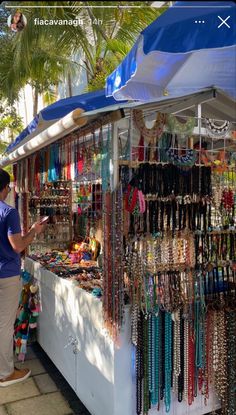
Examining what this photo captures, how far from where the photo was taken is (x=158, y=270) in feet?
7.95

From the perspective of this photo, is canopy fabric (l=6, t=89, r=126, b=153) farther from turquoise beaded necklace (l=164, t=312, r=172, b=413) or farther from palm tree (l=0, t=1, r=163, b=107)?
palm tree (l=0, t=1, r=163, b=107)

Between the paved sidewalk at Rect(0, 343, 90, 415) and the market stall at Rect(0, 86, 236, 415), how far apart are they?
0.19 metres

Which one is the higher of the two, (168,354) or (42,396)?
(168,354)

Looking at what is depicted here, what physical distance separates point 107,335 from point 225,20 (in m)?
1.98

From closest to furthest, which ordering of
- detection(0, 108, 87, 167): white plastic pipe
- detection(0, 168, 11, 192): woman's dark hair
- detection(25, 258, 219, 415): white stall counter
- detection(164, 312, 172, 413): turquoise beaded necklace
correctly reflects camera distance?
detection(0, 108, 87, 167): white plastic pipe
detection(25, 258, 219, 415): white stall counter
detection(164, 312, 172, 413): turquoise beaded necklace
detection(0, 168, 11, 192): woman's dark hair

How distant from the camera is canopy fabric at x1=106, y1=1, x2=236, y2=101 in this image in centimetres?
173

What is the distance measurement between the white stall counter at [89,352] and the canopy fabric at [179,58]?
55.7 inches

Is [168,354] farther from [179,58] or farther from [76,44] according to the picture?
[76,44]

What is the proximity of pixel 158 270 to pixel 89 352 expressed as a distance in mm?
829

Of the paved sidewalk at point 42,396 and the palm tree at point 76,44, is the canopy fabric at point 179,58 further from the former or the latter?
the palm tree at point 76,44

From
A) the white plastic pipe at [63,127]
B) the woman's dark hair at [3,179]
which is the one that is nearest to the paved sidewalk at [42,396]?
the woman's dark hair at [3,179]

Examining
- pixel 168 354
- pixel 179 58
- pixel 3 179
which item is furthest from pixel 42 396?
pixel 179 58

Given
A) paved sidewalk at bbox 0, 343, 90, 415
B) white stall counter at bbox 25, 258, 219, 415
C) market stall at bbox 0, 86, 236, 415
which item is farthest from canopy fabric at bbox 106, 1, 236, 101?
paved sidewalk at bbox 0, 343, 90, 415

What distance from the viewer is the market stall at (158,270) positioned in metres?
2.33
